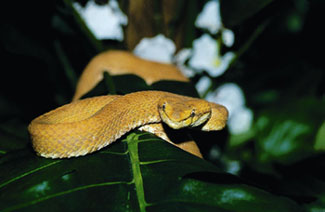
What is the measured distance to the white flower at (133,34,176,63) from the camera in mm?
2619

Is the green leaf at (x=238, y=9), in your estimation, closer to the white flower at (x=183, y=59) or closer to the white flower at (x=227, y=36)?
the white flower at (x=227, y=36)

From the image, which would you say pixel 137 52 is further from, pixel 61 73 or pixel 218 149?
pixel 218 149

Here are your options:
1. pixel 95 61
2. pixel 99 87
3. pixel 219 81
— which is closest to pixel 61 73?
pixel 95 61

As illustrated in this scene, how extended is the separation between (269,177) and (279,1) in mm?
1475

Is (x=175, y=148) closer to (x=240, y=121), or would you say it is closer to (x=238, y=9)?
(x=238, y=9)

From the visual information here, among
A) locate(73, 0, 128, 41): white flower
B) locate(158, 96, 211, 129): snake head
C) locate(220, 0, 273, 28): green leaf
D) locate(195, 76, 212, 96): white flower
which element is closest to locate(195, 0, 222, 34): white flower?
locate(220, 0, 273, 28): green leaf

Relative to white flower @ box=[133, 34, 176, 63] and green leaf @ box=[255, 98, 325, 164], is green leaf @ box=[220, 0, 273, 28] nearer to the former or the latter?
white flower @ box=[133, 34, 176, 63]

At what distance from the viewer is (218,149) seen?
2793 mm

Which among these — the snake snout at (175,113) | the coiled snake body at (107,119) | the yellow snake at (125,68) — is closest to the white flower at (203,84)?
the yellow snake at (125,68)

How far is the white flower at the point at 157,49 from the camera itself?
2.62 meters

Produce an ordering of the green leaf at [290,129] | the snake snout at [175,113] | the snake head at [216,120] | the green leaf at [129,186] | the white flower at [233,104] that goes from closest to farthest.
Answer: the green leaf at [129,186] < the snake snout at [175,113] < the snake head at [216,120] < the green leaf at [290,129] < the white flower at [233,104]

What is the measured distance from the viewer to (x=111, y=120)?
1.34 metres

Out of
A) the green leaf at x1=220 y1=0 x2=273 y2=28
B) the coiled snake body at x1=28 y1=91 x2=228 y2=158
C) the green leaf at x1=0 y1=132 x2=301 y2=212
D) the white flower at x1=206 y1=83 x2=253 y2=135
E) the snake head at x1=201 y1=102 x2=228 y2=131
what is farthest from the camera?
the white flower at x1=206 y1=83 x2=253 y2=135

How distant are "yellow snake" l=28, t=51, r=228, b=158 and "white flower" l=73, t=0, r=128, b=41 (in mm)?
1342
